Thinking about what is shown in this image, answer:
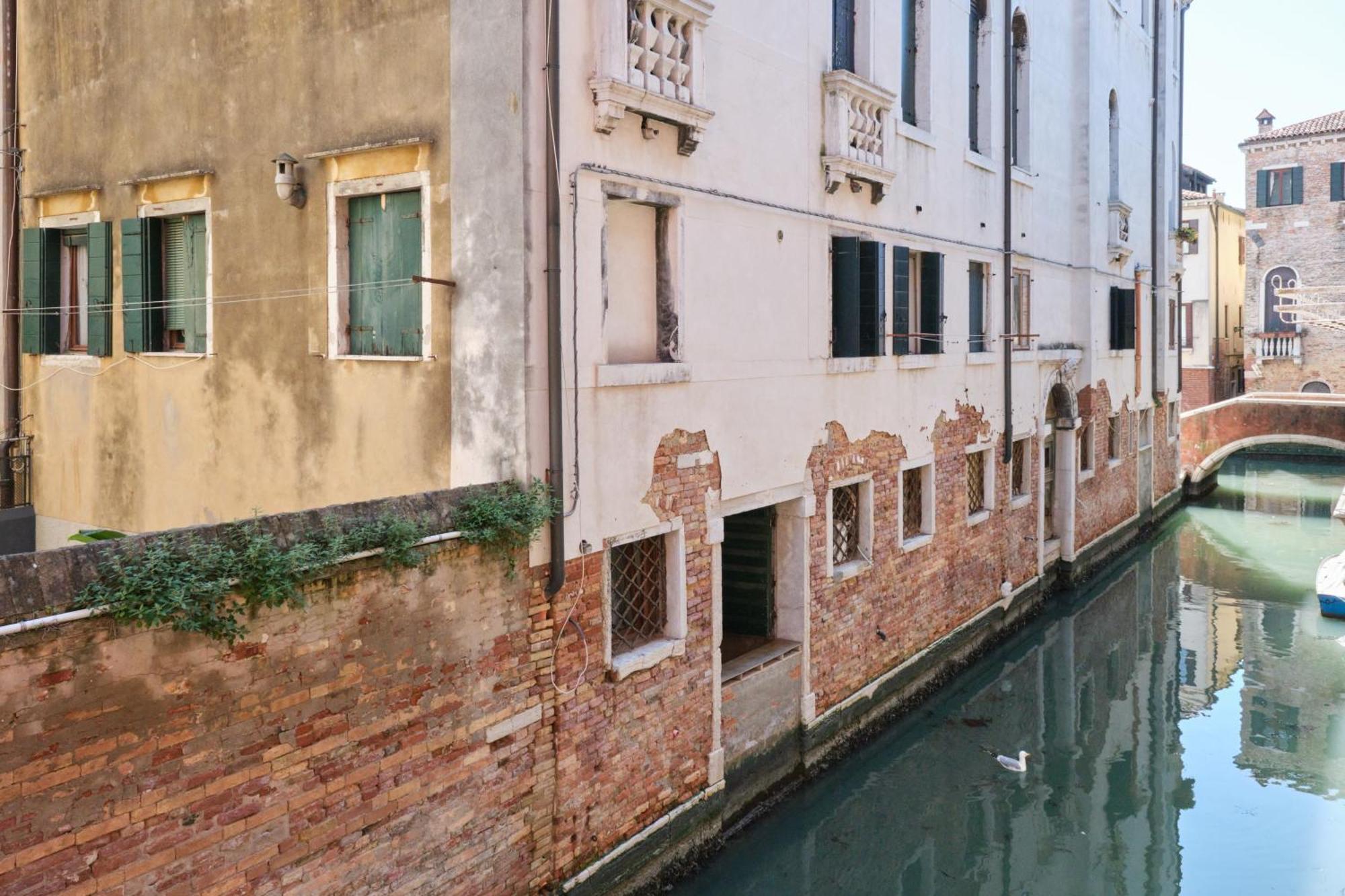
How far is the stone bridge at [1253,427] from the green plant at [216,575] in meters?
23.1

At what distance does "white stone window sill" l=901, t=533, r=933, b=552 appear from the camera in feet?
35.0

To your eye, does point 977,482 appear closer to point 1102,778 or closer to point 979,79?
point 1102,778

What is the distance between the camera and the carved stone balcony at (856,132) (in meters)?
9.05

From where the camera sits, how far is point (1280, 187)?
35.8m

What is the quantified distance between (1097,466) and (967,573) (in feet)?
20.8

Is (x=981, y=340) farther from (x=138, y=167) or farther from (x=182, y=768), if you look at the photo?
(x=182, y=768)

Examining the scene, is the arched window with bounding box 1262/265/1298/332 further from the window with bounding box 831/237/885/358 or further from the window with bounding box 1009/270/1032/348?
the window with bounding box 831/237/885/358

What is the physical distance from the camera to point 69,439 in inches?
363

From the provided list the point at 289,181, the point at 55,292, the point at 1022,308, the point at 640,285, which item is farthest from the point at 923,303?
the point at 55,292

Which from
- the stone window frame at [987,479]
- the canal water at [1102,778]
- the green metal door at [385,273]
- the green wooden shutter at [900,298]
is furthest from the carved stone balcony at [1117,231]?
the green metal door at [385,273]

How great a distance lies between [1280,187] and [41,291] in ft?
119

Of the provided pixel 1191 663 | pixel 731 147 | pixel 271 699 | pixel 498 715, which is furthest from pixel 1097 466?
pixel 271 699

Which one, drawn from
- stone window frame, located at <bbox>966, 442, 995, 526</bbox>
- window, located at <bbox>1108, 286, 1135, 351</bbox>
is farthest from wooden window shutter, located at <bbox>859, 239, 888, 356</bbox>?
A: window, located at <bbox>1108, 286, 1135, 351</bbox>

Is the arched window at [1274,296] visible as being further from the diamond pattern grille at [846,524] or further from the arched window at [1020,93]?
the diamond pattern grille at [846,524]
